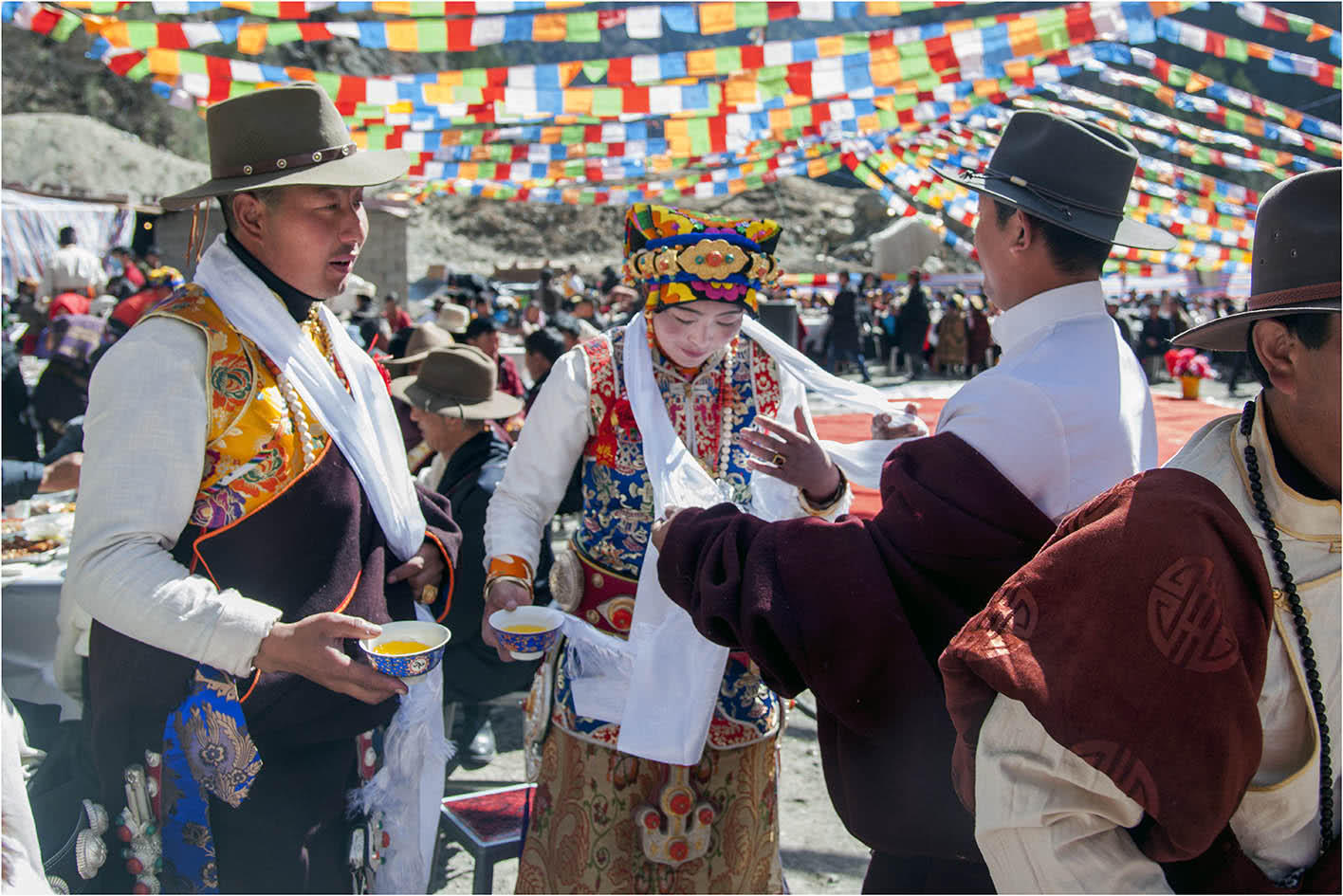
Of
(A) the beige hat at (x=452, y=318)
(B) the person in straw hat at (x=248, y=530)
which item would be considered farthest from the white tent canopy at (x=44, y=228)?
(B) the person in straw hat at (x=248, y=530)

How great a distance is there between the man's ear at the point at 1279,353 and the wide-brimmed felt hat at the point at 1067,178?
64 cm

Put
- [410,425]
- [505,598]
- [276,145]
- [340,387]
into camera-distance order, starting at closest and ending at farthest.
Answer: [276,145] < [340,387] < [505,598] < [410,425]

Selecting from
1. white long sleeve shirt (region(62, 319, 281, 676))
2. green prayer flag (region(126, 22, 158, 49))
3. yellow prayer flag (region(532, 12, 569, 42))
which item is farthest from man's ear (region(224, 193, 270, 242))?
green prayer flag (region(126, 22, 158, 49))

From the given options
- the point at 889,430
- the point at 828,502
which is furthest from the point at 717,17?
the point at 828,502

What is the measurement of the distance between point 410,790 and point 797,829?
2.07 meters

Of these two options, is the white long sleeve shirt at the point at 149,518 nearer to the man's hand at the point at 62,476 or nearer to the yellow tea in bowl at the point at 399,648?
the yellow tea in bowl at the point at 399,648

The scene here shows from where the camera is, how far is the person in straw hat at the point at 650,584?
240 centimetres

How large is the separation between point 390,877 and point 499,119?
24.9 feet

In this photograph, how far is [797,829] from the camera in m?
3.90

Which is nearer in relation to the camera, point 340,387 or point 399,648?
point 399,648

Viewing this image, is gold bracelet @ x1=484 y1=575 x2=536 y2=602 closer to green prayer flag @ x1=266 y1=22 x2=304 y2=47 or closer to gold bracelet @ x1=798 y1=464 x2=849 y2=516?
gold bracelet @ x1=798 y1=464 x2=849 y2=516

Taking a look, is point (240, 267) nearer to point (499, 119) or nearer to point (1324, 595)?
point (1324, 595)

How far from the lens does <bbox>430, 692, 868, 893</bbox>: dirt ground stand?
11.6 feet

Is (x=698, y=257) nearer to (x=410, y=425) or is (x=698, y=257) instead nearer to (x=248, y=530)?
(x=248, y=530)
